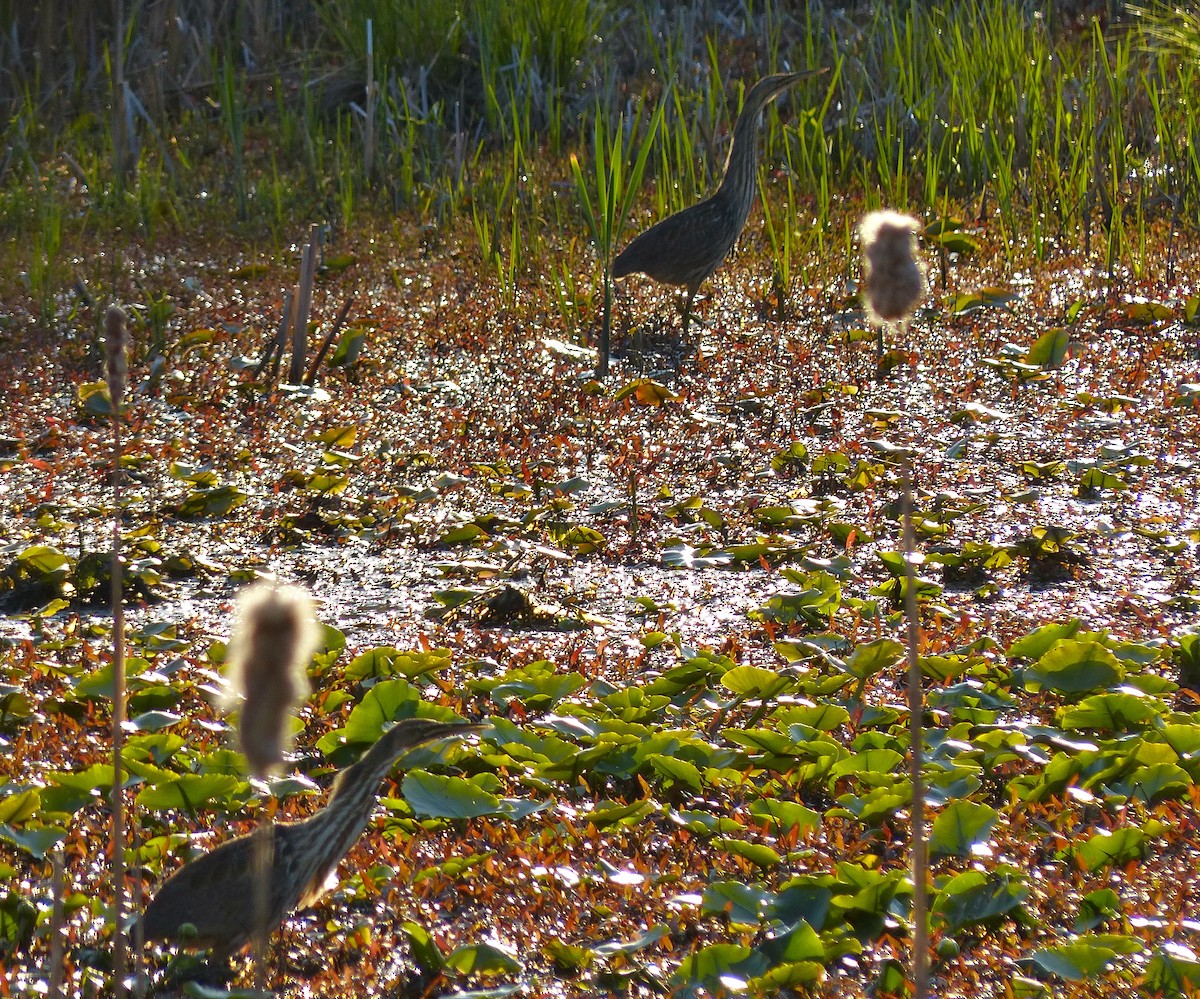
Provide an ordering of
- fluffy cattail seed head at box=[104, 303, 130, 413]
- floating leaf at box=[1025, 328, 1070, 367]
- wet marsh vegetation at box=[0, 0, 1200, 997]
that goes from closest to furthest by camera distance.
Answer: fluffy cattail seed head at box=[104, 303, 130, 413] → wet marsh vegetation at box=[0, 0, 1200, 997] → floating leaf at box=[1025, 328, 1070, 367]

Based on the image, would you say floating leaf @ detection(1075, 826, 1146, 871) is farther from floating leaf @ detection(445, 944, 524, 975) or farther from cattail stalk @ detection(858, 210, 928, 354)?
cattail stalk @ detection(858, 210, 928, 354)

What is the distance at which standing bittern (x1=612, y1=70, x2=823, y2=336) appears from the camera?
7.59 meters

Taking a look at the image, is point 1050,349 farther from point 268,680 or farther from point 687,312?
point 268,680

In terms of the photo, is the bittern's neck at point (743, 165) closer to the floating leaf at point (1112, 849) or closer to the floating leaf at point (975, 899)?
the floating leaf at point (1112, 849)

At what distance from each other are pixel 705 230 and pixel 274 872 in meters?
5.40

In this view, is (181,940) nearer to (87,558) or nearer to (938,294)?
A: (87,558)

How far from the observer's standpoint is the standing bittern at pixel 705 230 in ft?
24.9

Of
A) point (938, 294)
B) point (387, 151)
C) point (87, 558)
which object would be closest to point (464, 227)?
point (387, 151)

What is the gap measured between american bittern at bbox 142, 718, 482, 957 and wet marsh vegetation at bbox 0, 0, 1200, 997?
140 mm

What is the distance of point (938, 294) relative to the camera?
823 centimetres

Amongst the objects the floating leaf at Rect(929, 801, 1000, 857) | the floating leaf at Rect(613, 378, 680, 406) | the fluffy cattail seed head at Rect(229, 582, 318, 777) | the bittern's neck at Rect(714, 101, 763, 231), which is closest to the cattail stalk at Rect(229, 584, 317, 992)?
the fluffy cattail seed head at Rect(229, 582, 318, 777)

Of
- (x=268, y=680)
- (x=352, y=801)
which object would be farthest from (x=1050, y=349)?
(x=268, y=680)

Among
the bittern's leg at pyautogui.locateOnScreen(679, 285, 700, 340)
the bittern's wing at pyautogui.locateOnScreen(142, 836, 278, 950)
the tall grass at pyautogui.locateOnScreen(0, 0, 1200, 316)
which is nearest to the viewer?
the bittern's wing at pyautogui.locateOnScreen(142, 836, 278, 950)

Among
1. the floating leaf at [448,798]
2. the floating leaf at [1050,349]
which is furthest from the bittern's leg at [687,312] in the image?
the floating leaf at [448,798]
